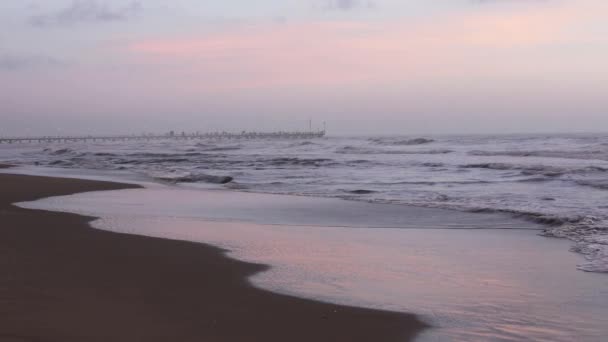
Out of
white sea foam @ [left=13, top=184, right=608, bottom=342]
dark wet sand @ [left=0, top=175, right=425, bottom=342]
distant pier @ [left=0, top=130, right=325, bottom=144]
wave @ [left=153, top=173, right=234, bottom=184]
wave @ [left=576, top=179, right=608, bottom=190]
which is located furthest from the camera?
distant pier @ [left=0, top=130, right=325, bottom=144]

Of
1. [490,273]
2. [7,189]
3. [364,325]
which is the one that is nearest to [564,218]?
[490,273]

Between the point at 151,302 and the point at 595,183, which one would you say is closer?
the point at 151,302

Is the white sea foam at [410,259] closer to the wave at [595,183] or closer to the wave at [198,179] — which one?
the wave at [198,179]

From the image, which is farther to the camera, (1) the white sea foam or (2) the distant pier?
(2) the distant pier

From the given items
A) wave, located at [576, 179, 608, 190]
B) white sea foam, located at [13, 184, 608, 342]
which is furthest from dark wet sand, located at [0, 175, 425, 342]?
wave, located at [576, 179, 608, 190]

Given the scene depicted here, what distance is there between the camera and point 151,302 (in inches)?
191

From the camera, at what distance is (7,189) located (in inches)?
599

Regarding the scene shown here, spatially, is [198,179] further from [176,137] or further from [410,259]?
[176,137]

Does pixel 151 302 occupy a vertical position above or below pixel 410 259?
above

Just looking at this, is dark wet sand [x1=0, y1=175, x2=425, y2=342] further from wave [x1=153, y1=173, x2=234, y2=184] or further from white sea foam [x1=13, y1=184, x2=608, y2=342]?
wave [x1=153, y1=173, x2=234, y2=184]

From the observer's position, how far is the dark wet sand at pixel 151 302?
4.14 m

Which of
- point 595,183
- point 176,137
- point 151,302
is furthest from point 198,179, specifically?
point 176,137

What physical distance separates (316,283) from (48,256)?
2.93 metres

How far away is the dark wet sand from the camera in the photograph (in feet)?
13.6
